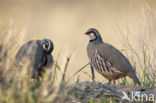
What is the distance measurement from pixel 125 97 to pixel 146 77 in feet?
4.17

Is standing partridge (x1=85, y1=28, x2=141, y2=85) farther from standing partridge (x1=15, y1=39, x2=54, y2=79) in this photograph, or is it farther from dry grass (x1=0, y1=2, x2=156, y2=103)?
standing partridge (x1=15, y1=39, x2=54, y2=79)

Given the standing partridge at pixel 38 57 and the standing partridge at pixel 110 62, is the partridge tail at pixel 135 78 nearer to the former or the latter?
the standing partridge at pixel 110 62

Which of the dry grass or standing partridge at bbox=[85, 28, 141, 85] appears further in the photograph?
standing partridge at bbox=[85, 28, 141, 85]

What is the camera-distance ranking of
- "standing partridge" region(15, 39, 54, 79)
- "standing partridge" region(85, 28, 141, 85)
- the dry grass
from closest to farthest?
the dry grass → "standing partridge" region(15, 39, 54, 79) → "standing partridge" region(85, 28, 141, 85)

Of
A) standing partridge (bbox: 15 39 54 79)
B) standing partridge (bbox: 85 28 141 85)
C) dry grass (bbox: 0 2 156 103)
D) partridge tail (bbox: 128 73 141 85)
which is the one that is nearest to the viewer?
dry grass (bbox: 0 2 156 103)

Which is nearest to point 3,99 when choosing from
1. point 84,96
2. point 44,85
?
point 44,85

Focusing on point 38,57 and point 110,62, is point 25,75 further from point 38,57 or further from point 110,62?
point 110,62

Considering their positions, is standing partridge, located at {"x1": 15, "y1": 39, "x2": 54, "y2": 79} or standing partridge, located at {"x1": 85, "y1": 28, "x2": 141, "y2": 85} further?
standing partridge, located at {"x1": 85, "y1": 28, "x2": 141, "y2": 85}

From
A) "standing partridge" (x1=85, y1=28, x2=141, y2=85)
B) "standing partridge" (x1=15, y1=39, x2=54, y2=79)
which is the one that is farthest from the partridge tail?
"standing partridge" (x1=15, y1=39, x2=54, y2=79)

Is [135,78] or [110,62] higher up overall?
[110,62]

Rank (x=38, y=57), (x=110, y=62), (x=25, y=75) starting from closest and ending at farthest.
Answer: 1. (x=25, y=75)
2. (x=38, y=57)
3. (x=110, y=62)

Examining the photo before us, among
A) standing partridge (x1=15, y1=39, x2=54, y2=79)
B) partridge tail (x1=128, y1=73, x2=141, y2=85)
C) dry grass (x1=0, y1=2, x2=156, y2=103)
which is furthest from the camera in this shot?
partridge tail (x1=128, y1=73, x2=141, y2=85)

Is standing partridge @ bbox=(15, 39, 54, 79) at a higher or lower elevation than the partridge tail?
higher

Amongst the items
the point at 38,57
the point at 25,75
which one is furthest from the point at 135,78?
the point at 25,75
